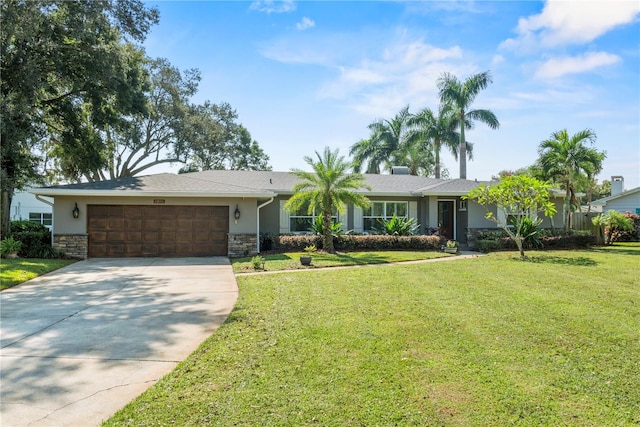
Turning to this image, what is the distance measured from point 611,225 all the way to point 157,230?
20.2 m

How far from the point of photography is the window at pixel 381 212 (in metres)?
17.9

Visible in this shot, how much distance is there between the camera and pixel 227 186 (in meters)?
14.7

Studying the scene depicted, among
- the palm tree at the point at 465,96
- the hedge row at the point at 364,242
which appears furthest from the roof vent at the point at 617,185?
the hedge row at the point at 364,242

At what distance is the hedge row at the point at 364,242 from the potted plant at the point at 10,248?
846 cm

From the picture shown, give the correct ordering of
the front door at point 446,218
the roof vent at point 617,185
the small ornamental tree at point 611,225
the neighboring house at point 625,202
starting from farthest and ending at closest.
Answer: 1. the roof vent at point 617,185
2. the neighboring house at point 625,202
3. the small ornamental tree at point 611,225
4. the front door at point 446,218

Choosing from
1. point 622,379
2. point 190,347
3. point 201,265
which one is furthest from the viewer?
point 201,265

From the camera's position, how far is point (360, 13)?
988 centimetres

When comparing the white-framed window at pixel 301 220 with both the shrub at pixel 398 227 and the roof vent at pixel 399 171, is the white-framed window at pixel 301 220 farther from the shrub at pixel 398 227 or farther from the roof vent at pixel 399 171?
the roof vent at pixel 399 171

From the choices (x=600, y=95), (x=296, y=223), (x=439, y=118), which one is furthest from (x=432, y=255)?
(x=439, y=118)

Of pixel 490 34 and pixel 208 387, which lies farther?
pixel 490 34

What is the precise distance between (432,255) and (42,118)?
1863cm

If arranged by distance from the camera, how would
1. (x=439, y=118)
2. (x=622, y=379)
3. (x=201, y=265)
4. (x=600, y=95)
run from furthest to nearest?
1. (x=439, y=118)
2. (x=600, y=95)
3. (x=201, y=265)
4. (x=622, y=379)

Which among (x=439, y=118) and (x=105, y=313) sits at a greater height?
(x=439, y=118)

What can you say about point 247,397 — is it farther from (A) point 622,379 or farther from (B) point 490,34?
(B) point 490,34
